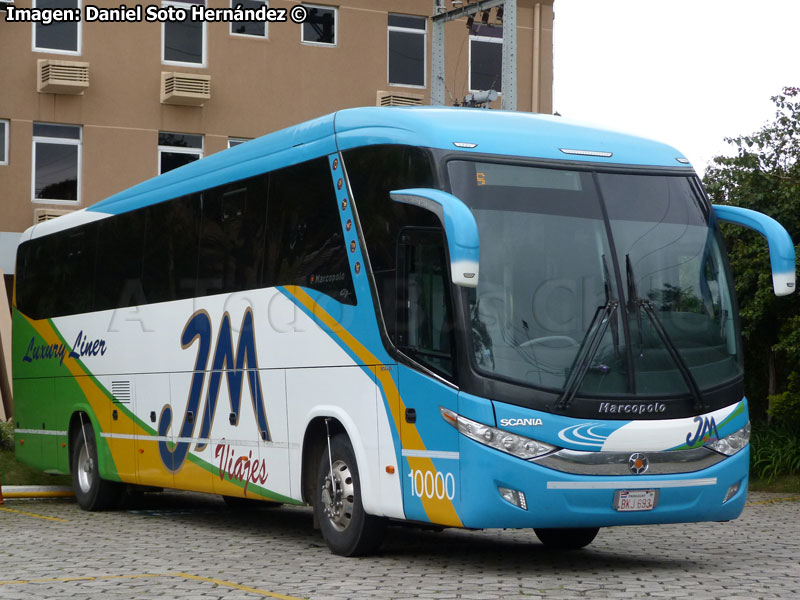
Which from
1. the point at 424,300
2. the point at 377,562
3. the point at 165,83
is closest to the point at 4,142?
the point at 165,83

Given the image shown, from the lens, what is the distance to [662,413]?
1006 centimetres

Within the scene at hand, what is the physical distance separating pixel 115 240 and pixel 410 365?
283 inches

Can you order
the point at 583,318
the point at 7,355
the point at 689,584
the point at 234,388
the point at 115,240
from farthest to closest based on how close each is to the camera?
1. the point at 7,355
2. the point at 115,240
3. the point at 234,388
4. the point at 583,318
5. the point at 689,584

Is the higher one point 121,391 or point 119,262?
point 119,262

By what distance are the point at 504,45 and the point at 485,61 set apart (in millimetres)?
11674

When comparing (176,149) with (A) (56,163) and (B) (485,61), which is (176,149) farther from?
(B) (485,61)

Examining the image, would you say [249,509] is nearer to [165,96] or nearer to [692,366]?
[692,366]

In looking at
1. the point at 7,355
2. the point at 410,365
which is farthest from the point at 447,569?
the point at 7,355

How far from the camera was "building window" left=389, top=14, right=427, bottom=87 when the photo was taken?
31.6m

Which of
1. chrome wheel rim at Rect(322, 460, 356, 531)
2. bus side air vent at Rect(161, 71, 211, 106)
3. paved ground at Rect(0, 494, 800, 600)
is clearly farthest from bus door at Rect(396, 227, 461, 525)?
bus side air vent at Rect(161, 71, 211, 106)

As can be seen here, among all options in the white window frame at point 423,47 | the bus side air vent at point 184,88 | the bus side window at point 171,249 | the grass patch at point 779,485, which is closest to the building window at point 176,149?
the bus side air vent at point 184,88

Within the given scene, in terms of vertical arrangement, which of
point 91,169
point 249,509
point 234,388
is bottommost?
point 249,509

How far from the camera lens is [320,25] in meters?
31.0

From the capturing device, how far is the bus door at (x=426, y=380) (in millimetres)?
10008
